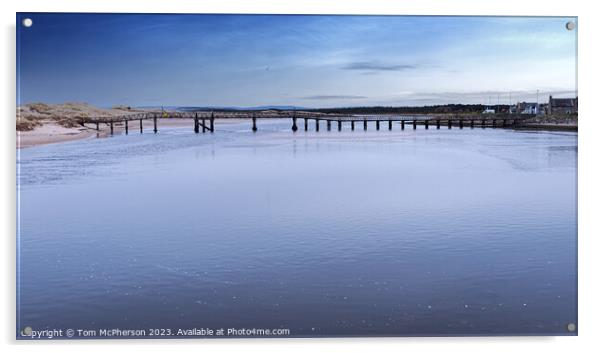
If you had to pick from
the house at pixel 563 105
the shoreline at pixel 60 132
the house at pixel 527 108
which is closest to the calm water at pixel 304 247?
the shoreline at pixel 60 132

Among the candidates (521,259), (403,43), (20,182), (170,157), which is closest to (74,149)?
(170,157)

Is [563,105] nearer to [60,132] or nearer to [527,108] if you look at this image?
[527,108]

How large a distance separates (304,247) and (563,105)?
404 centimetres

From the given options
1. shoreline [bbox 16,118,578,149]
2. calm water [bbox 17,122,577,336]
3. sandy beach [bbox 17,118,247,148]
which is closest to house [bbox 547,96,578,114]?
shoreline [bbox 16,118,578,149]

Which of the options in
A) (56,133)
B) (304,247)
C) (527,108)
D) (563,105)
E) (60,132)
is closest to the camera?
(304,247)

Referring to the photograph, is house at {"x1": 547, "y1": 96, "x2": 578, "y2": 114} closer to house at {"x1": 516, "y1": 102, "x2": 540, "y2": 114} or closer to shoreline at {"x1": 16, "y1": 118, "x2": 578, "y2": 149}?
shoreline at {"x1": 16, "y1": 118, "x2": 578, "y2": 149}

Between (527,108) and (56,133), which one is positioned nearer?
(56,133)

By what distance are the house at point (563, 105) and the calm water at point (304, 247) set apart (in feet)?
1.28

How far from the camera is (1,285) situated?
7.01m

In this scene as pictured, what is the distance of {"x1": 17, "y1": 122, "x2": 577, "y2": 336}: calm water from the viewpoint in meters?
6.64

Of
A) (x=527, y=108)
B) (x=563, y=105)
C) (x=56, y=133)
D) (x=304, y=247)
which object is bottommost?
(x=304, y=247)

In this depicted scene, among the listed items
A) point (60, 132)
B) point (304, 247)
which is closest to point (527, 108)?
point (304, 247)

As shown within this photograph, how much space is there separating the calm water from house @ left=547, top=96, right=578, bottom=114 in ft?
1.28

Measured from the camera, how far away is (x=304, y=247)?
320 inches
